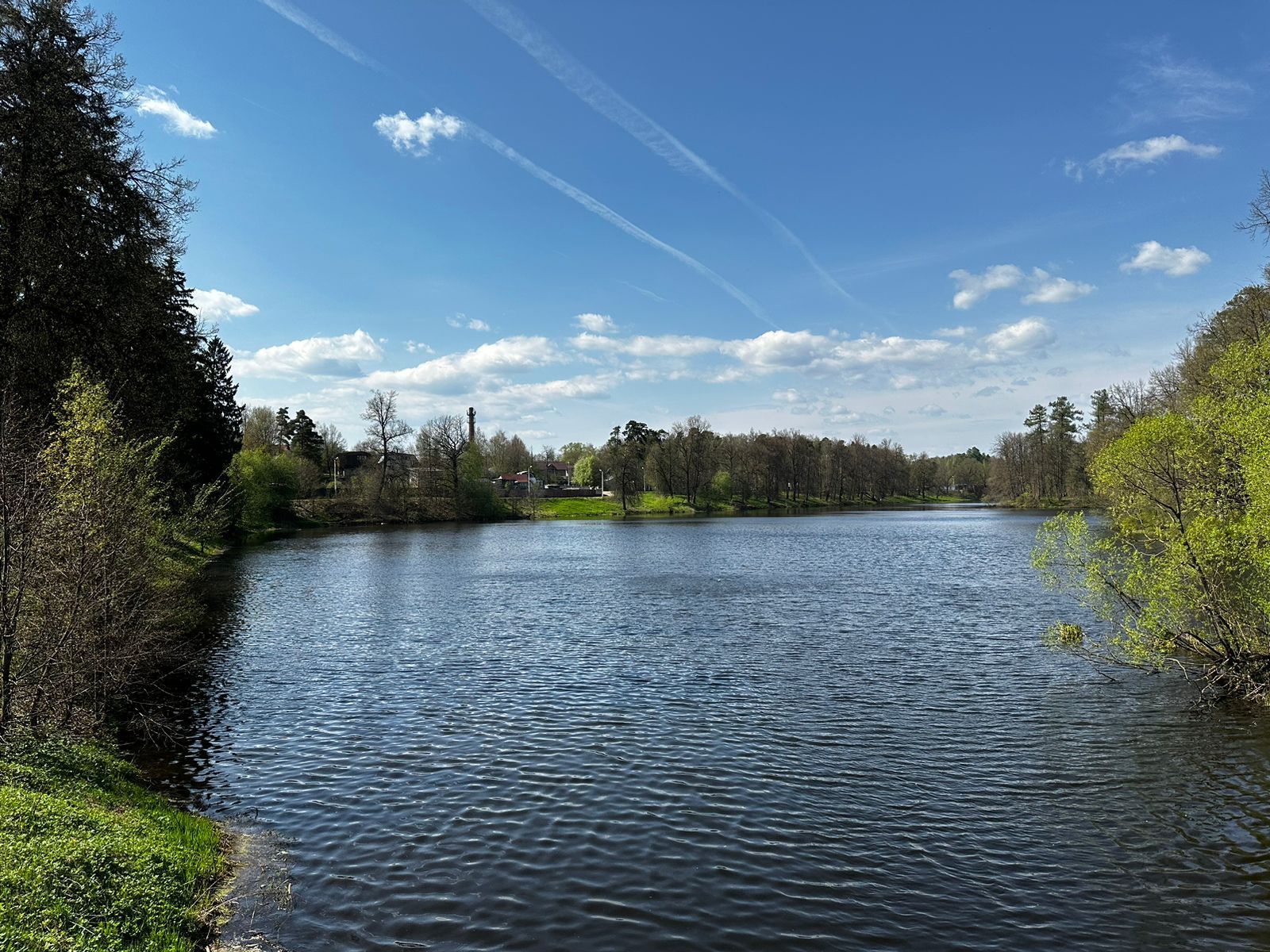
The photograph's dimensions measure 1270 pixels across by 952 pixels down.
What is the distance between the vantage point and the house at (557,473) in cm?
18012

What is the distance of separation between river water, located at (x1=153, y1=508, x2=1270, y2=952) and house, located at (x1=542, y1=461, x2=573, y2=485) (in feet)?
499

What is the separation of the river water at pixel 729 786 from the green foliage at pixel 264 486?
154 ft

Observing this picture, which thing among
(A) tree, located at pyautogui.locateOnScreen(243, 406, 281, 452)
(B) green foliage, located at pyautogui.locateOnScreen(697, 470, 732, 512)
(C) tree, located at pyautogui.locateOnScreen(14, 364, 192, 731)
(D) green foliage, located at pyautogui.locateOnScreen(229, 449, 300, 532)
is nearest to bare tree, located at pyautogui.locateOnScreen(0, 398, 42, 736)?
(C) tree, located at pyautogui.locateOnScreen(14, 364, 192, 731)

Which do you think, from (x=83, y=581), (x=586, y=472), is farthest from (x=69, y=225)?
(x=586, y=472)

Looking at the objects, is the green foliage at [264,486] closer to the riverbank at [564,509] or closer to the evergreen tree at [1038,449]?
the riverbank at [564,509]

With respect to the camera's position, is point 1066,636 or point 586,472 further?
point 586,472

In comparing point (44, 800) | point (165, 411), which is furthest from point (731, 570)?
point (44, 800)

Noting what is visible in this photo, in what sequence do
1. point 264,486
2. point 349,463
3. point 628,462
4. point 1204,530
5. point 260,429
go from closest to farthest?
point 1204,530
point 264,486
point 260,429
point 628,462
point 349,463

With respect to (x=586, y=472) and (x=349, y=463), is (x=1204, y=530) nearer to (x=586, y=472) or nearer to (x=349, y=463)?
(x=349, y=463)

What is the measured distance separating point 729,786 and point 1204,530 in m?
12.0

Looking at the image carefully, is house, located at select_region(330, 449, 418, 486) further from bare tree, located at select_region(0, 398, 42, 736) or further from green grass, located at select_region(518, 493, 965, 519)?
bare tree, located at select_region(0, 398, 42, 736)

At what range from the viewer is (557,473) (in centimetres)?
18475

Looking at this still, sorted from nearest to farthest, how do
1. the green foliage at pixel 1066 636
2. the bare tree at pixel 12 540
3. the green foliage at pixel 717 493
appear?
the bare tree at pixel 12 540, the green foliage at pixel 1066 636, the green foliage at pixel 717 493

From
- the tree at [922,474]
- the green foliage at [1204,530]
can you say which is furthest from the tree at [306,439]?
the tree at [922,474]
